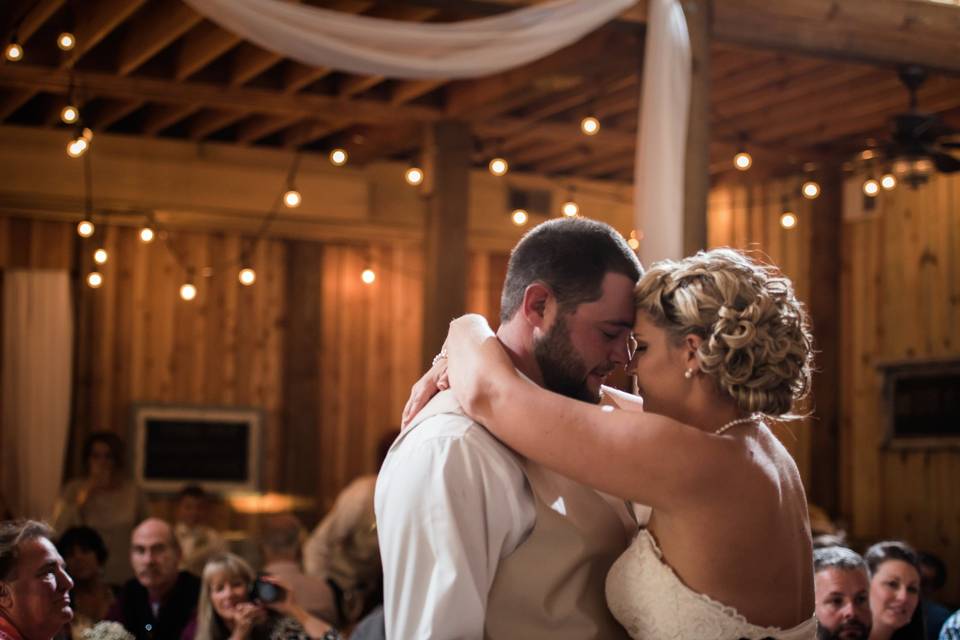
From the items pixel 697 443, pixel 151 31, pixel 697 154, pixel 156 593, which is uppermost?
pixel 151 31

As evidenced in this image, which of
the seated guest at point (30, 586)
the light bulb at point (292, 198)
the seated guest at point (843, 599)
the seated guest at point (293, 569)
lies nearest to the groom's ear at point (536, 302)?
the seated guest at point (30, 586)

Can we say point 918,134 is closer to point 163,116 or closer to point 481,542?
point 163,116

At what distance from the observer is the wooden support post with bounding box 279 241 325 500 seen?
10.5 m

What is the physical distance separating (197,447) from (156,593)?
4.55 m

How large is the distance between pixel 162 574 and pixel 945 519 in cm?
582

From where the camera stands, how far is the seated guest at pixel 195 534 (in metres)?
6.78

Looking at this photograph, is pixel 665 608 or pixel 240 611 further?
pixel 240 611

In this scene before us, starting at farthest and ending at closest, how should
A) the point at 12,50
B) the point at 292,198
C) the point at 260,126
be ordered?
the point at 260,126, the point at 292,198, the point at 12,50

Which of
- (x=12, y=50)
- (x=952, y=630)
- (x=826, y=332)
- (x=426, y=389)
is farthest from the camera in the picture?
(x=826, y=332)

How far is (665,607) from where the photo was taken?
2225 millimetres

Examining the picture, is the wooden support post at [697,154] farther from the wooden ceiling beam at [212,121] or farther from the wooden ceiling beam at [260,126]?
the wooden ceiling beam at [212,121]

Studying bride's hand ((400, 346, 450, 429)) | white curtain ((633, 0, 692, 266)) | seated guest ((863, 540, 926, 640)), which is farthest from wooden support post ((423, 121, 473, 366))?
bride's hand ((400, 346, 450, 429))

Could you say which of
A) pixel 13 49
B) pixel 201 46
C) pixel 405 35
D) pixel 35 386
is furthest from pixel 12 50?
pixel 35 386

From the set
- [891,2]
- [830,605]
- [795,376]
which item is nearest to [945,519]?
[891,2]
